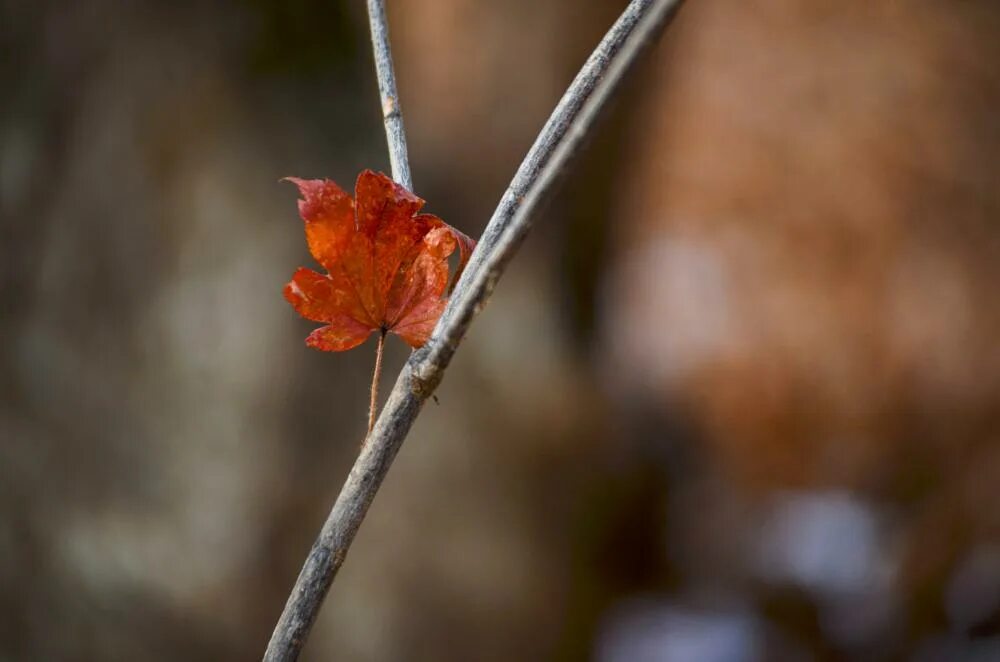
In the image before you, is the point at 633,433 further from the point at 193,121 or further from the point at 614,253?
the point at 193,121

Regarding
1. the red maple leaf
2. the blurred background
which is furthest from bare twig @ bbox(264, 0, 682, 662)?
the blurred background

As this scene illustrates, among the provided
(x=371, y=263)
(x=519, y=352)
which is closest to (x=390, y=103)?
(x=371, y=263)

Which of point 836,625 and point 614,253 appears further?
point 614,253

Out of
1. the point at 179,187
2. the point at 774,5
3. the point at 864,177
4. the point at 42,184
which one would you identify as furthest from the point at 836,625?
the point at 42,184

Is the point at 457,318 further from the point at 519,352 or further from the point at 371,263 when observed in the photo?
the point at 519,352

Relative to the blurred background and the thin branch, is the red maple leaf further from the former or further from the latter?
the blurred background

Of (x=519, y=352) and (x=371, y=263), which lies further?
(x=519, y=352)
